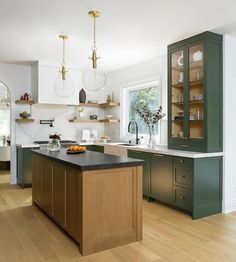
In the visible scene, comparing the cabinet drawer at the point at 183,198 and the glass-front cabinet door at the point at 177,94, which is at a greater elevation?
the glass-front cabinet door at the point at 177,94

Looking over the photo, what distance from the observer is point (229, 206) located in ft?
13.1

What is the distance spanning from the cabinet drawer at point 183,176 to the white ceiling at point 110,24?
192cm

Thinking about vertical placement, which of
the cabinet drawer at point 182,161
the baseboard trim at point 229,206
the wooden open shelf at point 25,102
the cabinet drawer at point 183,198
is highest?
the wooden open shelf at point 25,102

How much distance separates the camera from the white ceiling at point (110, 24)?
2.96 meters

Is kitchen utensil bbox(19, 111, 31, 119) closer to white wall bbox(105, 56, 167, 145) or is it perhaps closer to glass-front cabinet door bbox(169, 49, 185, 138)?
white wall bbox(105, 56, 167, 145)

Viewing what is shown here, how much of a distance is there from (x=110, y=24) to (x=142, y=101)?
2.48 meters

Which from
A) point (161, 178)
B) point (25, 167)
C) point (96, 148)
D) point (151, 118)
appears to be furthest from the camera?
point (96, 148)

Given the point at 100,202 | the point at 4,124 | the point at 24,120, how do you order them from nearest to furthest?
the point at 100,202 < the point at 24,120 < the point at 4,124

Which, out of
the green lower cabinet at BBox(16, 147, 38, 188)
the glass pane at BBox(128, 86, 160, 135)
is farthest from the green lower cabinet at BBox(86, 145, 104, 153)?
the green lower cabinet at BBox(16, 147, 38, 188)

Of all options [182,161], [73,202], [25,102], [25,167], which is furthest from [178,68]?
[25,167]

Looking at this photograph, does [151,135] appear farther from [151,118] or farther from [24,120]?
[24,120]

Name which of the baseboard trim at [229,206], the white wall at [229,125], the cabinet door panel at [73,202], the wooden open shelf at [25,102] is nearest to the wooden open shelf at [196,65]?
the white wall at [229,125]

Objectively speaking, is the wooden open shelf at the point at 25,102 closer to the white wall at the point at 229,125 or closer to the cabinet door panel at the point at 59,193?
the cabinet door panel at the point at 59,193

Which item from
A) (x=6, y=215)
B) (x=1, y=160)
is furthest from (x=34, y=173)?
(x=1, y=160)
